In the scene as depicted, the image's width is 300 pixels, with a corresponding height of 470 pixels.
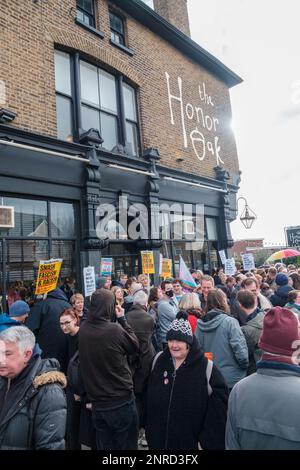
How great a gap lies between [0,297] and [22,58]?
5462 mm

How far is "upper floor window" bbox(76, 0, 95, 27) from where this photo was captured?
918cm

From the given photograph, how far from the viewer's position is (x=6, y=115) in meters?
6.77

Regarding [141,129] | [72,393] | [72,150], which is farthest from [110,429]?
[141,129]

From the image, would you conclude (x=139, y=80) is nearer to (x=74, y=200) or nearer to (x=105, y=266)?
(x=74, y=200)

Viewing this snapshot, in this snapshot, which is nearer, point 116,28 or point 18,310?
point 18,310

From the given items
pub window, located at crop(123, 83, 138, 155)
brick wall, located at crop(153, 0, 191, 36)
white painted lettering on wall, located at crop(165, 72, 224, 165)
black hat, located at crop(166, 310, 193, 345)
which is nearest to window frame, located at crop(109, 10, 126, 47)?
pub window, located at crop(123, 83, 138, 155)

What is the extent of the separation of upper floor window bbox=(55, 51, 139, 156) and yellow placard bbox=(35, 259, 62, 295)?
13.5 ft

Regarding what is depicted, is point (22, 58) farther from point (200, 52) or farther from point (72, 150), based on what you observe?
point (200, 52)

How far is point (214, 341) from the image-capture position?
11.9 ft

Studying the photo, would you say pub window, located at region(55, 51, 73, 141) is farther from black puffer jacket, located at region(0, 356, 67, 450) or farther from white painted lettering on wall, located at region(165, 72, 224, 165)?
black puffer jacket, located at region(0, 356, 67, 450)

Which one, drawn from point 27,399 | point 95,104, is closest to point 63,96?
point 95,104

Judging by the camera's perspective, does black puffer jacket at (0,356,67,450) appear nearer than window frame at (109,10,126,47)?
Yes

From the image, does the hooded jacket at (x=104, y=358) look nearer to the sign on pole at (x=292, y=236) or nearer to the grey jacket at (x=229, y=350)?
the grey jacket at (x=229, y=350)

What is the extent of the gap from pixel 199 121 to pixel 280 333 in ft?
38.8
